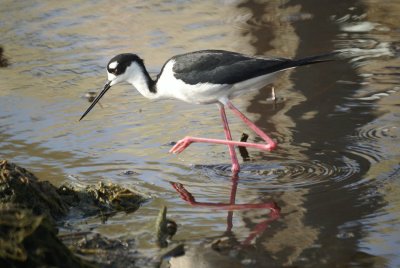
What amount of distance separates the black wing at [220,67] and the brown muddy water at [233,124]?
66cm

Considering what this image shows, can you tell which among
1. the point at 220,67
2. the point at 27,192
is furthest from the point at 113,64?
the point at 27,192

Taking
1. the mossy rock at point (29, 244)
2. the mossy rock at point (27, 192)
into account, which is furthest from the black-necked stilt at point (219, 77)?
the mossy rock at point (29, 244)

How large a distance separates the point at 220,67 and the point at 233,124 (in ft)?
3.48

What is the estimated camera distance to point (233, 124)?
8.34 m

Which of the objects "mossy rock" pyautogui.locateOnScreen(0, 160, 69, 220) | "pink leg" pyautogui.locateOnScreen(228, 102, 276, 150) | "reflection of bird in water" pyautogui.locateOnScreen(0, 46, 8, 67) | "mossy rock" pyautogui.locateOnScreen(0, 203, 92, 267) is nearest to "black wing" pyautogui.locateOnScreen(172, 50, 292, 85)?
"pink leg" pyautogui.locateOnScreen(228, 102, 276, 150)

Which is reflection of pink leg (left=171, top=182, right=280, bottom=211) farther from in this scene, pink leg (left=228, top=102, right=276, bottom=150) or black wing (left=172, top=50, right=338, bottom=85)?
black wing (left=172, top=50, right=338, bottom=85)

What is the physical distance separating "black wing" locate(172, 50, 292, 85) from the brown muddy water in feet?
2.18

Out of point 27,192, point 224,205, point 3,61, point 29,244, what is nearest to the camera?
point 29,244

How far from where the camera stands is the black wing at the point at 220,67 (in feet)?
24.0

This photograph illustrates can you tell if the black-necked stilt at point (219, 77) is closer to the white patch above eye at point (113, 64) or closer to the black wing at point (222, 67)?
the black wing at point (222, 67)

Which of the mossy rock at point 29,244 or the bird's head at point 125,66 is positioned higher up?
the bird's head at point 125,66

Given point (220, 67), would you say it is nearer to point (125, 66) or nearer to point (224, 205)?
point (125, 66)

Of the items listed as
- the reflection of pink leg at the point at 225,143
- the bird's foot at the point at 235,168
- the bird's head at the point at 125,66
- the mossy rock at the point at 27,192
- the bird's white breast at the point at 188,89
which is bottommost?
the bird's foot at the point at 235,168

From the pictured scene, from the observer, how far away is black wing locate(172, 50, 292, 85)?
731cm
